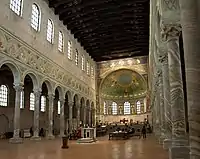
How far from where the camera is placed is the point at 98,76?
42438 mm

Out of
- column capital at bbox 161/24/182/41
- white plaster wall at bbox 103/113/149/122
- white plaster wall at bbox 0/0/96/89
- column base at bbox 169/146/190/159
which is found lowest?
column base at bbox 169/146/190/159

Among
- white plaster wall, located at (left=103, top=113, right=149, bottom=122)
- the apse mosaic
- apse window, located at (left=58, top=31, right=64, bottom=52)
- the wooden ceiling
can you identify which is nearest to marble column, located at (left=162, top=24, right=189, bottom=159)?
the wooden ceiling

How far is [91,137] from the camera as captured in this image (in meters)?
20.0

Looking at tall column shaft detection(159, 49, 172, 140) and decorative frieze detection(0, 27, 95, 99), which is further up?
decorative frieze detection(0, 27, 95, 99)

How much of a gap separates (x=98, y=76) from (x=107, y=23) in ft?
52.3

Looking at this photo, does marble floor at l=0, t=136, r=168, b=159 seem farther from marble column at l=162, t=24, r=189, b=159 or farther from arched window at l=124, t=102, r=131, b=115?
arched window at l=124, t=102, r=131, b=115

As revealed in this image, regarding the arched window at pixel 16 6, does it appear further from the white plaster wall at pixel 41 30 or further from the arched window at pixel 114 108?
the arched window at pixel 114 108

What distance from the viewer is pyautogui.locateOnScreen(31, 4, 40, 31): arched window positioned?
69.5ft

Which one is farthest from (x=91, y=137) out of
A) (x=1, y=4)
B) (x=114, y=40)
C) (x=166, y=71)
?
(x=114, y=40)

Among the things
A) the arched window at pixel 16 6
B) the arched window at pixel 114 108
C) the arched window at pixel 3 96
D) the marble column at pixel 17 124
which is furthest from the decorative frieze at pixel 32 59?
the arched window at pixel 114 108

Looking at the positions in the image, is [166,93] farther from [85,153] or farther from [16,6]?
[16,6]

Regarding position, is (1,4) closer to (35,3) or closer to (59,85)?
(35,3)

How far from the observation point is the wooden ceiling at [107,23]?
23.7 metres

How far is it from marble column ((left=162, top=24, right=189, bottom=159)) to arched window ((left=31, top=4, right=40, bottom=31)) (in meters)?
14.2
